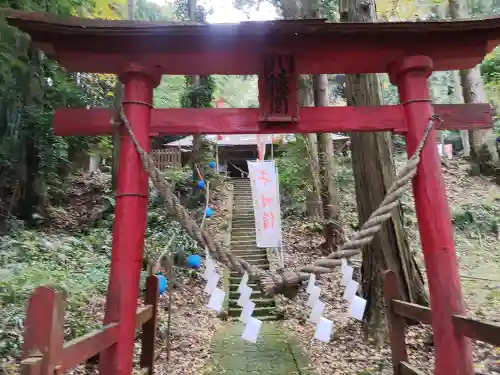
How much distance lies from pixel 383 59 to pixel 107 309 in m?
3.14

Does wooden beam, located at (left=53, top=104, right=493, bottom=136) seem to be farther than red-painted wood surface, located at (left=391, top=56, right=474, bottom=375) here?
Yes

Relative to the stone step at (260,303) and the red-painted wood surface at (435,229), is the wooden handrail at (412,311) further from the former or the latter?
the stone step at (260,303)

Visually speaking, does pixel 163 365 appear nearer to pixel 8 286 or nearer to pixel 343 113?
pixel 8 286

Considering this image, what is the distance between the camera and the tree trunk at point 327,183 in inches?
403

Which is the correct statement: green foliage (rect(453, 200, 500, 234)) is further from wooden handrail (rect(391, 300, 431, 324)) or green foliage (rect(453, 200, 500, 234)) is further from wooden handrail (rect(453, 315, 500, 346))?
wooden handrail (rect(453, 315, 500, 346))

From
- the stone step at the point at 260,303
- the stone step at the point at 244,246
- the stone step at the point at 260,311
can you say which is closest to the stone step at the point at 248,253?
the stone step at the point at 244,246

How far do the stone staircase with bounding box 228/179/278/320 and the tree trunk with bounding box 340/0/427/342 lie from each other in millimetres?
2581

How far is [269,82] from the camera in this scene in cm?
336

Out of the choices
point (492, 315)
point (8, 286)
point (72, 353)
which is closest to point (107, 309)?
point (72, 353)

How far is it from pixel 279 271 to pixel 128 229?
1252 millimetres

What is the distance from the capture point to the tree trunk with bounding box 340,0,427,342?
5270 millimetres

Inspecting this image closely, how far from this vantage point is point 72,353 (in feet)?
7.00

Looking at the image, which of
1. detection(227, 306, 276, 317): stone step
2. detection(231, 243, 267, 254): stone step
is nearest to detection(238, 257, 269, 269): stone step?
detection(231, 243, 267, 254): stone step

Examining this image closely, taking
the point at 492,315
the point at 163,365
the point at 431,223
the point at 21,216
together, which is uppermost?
the point at 21,216
